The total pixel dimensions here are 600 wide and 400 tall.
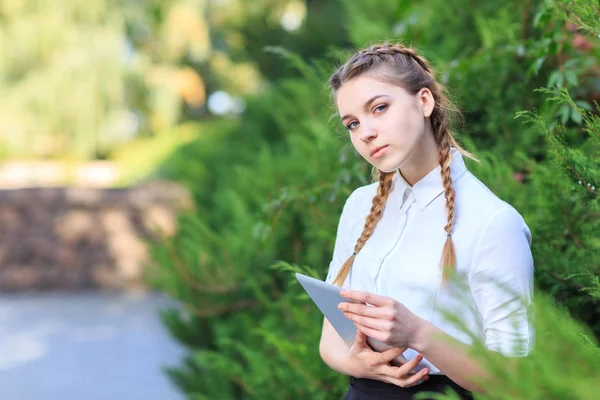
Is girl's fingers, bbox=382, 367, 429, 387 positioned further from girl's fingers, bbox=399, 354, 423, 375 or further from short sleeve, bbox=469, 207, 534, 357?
short sleeve, bbox=469, 207, 534, 357

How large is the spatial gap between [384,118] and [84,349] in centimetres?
563

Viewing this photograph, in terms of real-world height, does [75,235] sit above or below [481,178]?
above

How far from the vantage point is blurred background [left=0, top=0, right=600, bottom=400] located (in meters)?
1.84

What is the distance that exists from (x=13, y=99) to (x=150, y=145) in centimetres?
264

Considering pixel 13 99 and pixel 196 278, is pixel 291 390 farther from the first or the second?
pixel 13 99

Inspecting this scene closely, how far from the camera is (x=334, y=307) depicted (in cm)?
136

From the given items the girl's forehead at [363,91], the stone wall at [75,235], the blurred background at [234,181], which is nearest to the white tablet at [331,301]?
the blurred background at [234,181]

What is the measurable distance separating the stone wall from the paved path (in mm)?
676

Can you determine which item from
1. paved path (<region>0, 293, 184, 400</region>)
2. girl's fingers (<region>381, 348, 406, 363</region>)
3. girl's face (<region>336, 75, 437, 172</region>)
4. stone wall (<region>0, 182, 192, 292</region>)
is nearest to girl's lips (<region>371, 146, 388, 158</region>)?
girl's face (<region>336, 75, 437, 172</region>)

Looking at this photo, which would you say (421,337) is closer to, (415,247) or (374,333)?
(374,333)

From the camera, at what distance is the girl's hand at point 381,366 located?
52.7 inches

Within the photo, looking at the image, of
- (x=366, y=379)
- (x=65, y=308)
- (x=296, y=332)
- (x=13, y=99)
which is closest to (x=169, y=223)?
→ (x=65, y=308)

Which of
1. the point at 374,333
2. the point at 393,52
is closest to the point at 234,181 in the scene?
the point at 393,52

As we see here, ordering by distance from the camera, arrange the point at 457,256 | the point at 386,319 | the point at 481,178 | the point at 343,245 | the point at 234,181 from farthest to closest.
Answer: the point at 234,181
the point at 481,178
the point at 343,245
the point at 457,256
the point at 386,319
